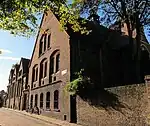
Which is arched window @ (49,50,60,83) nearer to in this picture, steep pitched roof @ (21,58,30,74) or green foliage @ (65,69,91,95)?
green foliage @ (65,69,91,95)

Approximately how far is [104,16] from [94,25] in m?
7.06

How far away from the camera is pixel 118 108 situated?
13.8 metres

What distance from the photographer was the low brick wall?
39.5 feet

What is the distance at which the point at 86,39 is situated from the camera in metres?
23.8

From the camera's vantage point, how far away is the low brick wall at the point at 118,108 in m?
12.1

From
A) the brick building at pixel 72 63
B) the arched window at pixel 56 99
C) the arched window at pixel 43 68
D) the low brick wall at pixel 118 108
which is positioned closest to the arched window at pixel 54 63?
the brick building at pixel 72 63

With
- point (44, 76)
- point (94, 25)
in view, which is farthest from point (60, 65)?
point (94, 25)

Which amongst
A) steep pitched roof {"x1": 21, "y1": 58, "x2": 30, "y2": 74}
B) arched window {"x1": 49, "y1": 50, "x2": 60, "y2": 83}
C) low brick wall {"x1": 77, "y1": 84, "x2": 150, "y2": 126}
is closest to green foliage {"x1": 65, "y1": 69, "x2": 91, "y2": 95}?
low brick wall {"x1": 77, "y1": 84, "x2": 150, "y2": 126}

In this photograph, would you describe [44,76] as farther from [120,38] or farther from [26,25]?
[26,25]

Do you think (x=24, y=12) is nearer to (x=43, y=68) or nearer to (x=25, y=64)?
(x=43, y=68)

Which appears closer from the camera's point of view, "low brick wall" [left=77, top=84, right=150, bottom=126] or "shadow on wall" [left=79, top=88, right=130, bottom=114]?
"low brick wall" [left=77, top=84, right=150, bottom=126]

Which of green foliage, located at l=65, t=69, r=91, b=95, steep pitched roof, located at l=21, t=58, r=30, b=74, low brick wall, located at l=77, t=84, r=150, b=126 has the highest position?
steep pitched roof, located at l=21, t=58, r=30, b=74

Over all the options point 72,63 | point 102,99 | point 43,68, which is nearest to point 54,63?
point 43,68

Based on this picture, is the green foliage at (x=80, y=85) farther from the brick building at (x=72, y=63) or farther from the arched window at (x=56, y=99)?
the arched window at (x=56, y=99)
